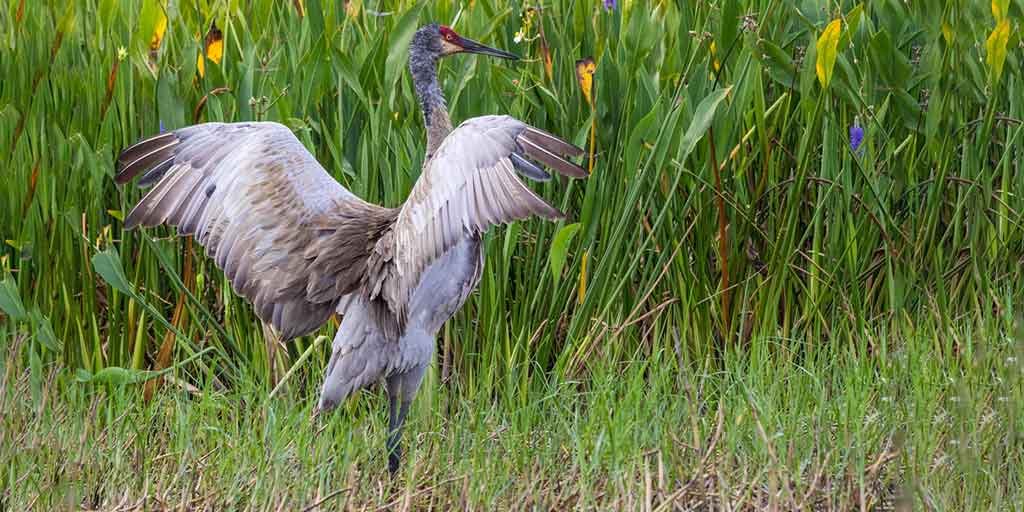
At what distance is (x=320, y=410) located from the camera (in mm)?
3793

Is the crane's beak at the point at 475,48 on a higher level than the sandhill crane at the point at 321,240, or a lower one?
higher

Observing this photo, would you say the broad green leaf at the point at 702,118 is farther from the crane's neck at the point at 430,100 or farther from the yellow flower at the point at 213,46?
the yellow flower at the point at 213,46

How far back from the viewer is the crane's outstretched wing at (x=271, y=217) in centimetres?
382

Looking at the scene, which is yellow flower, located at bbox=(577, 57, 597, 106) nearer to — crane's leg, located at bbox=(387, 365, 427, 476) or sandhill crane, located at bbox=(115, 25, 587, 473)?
sandhill crane, located at bbox=(115, 25, 587, 473)

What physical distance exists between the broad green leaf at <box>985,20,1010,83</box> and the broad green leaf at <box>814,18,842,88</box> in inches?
20.8

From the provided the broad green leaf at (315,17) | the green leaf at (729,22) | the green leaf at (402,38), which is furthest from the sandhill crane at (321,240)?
the green leaf at (729,22)

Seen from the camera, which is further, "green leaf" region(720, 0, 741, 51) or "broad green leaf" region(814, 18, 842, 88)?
"green leaf" region(720, 0, 741, 51)

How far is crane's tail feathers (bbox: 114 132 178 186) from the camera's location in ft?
13.3

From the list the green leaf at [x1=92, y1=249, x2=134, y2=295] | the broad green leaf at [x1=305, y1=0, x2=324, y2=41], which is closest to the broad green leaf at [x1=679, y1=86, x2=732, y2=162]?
the broad green leaf at [x1=305, y1=0, x2=324, y2=41]

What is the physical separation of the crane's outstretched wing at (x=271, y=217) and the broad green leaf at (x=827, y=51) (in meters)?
1.37

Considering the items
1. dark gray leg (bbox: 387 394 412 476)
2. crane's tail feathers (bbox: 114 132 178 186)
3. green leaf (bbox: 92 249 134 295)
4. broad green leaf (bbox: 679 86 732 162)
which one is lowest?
dark gray leg (bbox: 387 394 412 476)

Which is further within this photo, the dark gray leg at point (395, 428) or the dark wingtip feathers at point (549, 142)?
the dark gray leg at point (395, 428)

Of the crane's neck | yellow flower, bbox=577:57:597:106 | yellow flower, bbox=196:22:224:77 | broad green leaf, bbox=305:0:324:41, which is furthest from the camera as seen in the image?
broad green leaf, bbox=305:0:324:41

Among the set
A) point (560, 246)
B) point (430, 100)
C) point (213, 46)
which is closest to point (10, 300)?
point (213, 46)
